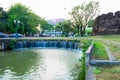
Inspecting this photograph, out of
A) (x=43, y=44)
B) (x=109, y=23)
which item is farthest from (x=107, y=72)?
(x=109, y=23)

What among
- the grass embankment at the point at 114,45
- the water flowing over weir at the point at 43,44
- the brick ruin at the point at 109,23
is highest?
the brick ruin at the point at 109,23

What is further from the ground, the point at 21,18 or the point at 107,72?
the point at 21,18

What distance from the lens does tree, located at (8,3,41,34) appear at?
63.8 m

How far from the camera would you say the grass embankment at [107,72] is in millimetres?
9878

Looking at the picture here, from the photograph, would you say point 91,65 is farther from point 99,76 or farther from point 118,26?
point 118,26

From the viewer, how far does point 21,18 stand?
218ft

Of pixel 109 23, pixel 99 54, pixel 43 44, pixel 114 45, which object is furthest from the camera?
→ pixel 109 23

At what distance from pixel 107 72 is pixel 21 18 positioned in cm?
5683

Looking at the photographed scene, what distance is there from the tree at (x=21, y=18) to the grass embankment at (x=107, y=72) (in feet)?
174

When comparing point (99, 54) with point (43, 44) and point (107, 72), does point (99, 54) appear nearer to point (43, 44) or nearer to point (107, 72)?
point (107, 72)

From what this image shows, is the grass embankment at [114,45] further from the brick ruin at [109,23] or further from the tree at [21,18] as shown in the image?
the tree at [21,18]

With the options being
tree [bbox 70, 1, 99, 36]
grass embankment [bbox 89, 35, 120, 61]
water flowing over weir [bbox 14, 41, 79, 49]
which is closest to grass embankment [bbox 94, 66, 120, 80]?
grass embankment [bbox 89, 35, 120, 61]

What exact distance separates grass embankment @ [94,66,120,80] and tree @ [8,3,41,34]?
174 feet

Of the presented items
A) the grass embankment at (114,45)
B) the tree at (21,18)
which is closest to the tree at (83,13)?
the tree at (21,18)
